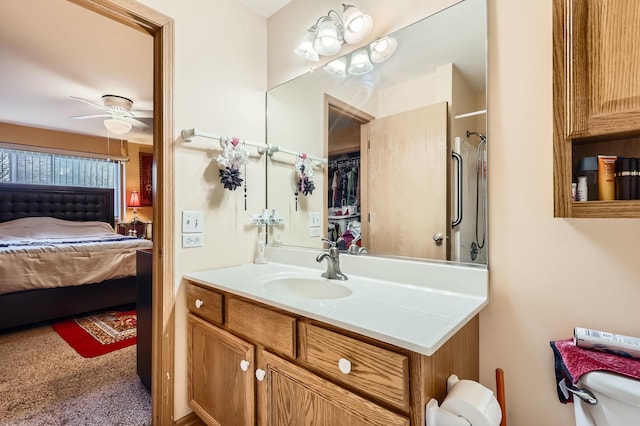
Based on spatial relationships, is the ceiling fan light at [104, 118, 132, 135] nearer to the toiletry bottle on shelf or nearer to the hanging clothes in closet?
the toiletry bottle on shelf

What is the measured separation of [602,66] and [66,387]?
9.92 ft

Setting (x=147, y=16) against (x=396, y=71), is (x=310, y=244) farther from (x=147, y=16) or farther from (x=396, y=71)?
(x=147, y=16)

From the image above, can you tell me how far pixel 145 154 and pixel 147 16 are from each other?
471 centimetres

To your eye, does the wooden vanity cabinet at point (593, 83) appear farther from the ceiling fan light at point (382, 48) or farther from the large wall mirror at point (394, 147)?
the ceiling fan light at point (382, 48)

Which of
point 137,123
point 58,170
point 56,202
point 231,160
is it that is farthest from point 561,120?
point 58,170

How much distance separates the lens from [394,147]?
4.68 ft

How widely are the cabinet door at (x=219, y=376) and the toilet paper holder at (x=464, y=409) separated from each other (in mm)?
691

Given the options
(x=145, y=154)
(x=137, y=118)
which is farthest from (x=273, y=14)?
(x=145, y=154)

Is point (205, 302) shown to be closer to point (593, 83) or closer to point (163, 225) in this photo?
point (163, 225)

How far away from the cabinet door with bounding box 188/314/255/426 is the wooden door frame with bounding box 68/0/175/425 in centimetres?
11

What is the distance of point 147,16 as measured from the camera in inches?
55.8

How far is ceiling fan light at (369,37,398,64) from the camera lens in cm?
142

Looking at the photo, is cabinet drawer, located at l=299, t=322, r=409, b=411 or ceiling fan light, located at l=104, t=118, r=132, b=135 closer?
cabinet drawer, located at l=299, t=322, r=409, b=411

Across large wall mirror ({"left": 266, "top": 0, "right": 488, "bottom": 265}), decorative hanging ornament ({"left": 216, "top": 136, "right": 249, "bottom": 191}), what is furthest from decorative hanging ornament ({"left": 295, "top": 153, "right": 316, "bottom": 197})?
decorative hanging ornament ({"left": 216, "top": 136, "right": 249, "bottom": 191})
